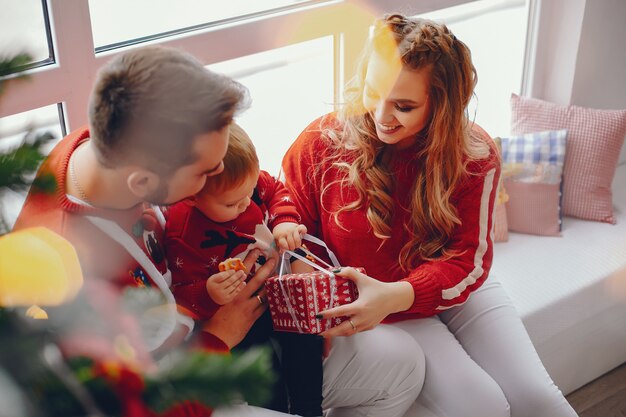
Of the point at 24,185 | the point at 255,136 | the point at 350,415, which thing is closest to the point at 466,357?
the point at 350,415

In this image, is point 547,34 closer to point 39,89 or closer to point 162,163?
point 39,89

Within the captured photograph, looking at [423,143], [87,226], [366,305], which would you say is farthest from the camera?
[423,143]

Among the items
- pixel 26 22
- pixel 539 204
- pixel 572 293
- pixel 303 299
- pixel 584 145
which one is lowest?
pixel 572 293

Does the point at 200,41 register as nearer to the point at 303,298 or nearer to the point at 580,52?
the point at 303,298

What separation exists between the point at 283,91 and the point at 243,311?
864mm

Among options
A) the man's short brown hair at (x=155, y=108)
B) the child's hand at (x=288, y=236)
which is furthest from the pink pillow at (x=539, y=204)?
the man's short brown hair at (x=155, y=108)

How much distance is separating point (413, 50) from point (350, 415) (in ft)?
2.76

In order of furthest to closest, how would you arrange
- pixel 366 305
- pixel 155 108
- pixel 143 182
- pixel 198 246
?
pixel 366 305 → pixel 198 246 → pixel 143 182 → pixel 155 108

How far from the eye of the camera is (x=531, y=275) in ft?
7.36

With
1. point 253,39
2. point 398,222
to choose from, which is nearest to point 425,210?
point 398,222

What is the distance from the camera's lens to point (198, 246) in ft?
4.65

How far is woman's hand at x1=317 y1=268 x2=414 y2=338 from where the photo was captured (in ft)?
4.89

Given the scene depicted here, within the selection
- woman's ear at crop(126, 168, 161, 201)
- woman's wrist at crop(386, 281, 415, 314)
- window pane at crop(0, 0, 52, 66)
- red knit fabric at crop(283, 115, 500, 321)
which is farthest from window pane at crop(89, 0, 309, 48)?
woman's wrist at crop(386, 281, 415, 314)

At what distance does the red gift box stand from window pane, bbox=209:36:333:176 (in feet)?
2.29
